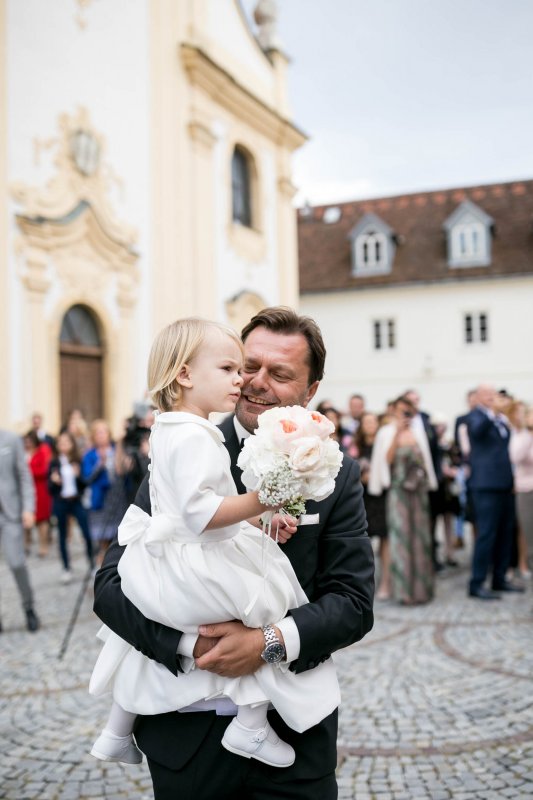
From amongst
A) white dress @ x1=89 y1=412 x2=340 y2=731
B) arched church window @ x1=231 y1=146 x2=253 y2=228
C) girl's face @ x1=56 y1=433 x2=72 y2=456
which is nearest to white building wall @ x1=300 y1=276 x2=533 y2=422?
arched church window @ x1=231 y1=146 x2=253 y2=228

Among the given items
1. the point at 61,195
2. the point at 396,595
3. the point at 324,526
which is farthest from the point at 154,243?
the point at 324,526

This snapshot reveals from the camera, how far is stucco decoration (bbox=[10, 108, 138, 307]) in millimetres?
13992

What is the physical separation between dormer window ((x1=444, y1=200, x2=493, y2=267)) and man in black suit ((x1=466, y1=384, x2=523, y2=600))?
23688 mm

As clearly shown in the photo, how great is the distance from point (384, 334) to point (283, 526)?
97.4 feet

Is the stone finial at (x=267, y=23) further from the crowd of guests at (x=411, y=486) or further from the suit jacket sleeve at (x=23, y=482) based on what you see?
the suit jacket sleeve at (x=23, y=482)

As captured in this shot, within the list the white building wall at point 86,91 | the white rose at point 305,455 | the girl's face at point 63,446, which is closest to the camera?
the white rose at point 305,455

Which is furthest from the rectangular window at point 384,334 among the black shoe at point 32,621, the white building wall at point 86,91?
the black shoe at point 32,621

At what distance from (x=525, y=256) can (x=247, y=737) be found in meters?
30.4

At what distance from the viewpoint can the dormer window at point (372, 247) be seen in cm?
3136

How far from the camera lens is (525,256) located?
98.4 feet

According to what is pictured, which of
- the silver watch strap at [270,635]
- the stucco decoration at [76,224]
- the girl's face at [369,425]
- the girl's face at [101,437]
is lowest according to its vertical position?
the silver watch strap at [270,635]

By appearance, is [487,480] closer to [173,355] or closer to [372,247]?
[173,355]

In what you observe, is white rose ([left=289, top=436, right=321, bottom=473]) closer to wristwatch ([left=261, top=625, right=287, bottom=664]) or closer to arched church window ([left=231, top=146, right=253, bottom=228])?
wristwatch ([left=261, top=625, right=287, bottom=664])

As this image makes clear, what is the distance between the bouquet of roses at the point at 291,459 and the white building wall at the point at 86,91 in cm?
1247
